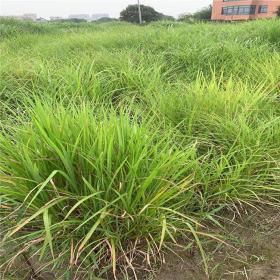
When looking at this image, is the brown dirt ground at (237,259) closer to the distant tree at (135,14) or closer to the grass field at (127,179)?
the grass field at (127,179)

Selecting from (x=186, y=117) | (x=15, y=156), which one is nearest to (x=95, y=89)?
(x=186, y=117)

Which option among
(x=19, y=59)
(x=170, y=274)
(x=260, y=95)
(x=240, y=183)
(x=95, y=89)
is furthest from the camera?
(x=19, y=59)

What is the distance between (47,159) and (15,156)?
0.48 feet

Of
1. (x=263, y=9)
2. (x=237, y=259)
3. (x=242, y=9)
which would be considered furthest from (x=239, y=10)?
(x=237, y=259)

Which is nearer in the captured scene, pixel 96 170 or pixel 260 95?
pixel 96 170

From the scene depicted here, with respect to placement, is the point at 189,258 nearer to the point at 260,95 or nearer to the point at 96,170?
the point at 96,170

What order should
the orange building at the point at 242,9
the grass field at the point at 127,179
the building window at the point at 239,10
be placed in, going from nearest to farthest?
the grass field at the point at 127,179 < the orange building at the point at 242,9 < the building window at the point at 239,10

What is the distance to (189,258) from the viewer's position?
4.88 ft

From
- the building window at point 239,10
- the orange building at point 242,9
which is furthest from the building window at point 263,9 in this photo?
the building window at point 239,10

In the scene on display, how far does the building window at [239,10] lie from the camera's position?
4372cm

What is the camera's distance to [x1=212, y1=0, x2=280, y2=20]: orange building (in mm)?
41094

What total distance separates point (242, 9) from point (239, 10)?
0.43 meters

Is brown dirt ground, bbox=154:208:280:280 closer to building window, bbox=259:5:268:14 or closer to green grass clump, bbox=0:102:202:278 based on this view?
green grass clump, bbox=0:102:202:278

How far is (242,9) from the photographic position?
45.3 metres
